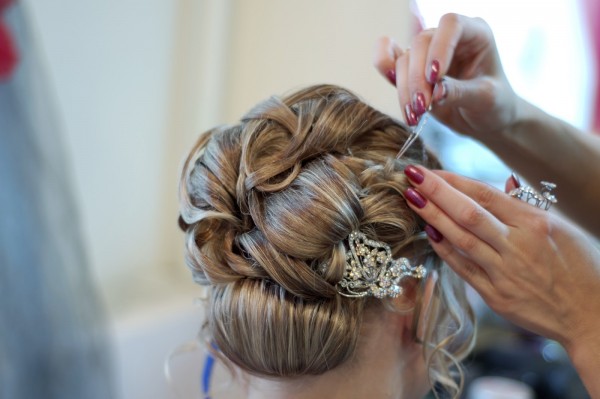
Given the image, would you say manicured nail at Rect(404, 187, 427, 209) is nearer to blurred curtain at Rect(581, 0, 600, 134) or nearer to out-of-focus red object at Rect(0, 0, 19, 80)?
out-of-focus red object at Rect(0, 0, 19, 80)

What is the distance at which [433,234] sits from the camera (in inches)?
31.1

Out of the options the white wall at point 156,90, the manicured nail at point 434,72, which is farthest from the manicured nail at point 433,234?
the white wall at point 156,90

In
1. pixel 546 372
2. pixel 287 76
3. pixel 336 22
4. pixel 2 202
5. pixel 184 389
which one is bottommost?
pixel 184 389

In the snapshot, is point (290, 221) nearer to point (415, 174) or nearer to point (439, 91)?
point (415, 174)

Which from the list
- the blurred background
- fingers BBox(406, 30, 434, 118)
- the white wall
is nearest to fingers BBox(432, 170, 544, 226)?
fingers BBox(406, 30, 434, 118)

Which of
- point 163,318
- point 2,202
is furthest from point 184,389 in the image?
point 2,202

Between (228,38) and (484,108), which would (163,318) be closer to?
(228,38)

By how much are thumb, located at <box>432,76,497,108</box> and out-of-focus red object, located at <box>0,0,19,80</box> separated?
0.87 metres

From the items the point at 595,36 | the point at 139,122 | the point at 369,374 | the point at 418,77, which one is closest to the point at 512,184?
the point at 418,77

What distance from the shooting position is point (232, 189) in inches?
29.9

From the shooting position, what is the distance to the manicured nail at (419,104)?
0.83 metres

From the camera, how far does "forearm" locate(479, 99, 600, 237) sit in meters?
1.06

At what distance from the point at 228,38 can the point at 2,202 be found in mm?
891

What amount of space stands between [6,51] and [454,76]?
90cm
